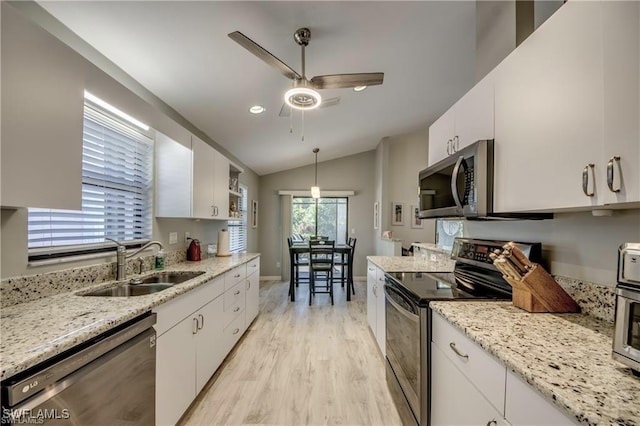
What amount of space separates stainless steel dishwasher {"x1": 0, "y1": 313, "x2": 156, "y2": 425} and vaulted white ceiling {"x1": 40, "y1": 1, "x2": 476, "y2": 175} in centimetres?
163

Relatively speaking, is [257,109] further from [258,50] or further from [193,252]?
[193,252]

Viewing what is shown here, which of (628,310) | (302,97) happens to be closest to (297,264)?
(302,97)

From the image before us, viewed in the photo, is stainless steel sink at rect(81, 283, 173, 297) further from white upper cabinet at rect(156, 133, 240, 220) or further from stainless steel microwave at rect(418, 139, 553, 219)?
stainless steel microwave at rect(418, 139, 553, 219)

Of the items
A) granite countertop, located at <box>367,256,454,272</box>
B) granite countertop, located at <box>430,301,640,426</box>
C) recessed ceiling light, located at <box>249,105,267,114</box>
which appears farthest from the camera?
recessed ceiling light, located at <box>249,105,267,114</box>

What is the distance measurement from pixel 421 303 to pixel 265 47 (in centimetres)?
210

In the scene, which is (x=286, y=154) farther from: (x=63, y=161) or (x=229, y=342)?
(x=63, y=161)

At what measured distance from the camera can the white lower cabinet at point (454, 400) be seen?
3.07ft

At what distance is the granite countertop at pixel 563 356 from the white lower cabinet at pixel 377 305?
1.25 meters

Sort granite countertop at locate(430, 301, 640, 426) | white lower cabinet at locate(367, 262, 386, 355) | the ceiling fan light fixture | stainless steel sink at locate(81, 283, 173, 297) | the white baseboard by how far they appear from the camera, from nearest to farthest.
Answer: granite countertop at locate(430, 301, 640, 426), stainless steel sink at locate(81, 283, 173, 297), the ceiling fan light fixture, white lower cabinet at locate(367, 262, 386, 355), the white baseboard

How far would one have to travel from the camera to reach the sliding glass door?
636cm

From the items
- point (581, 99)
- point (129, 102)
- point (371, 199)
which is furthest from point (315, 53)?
point (371, 199)

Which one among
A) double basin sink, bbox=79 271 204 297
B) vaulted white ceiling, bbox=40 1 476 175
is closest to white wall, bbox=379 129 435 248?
vaulted white ceiling, bbox=40 1 476 175

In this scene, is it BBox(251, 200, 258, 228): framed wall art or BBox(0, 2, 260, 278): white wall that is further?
BBox(251, 200, 258, 228): framed wall art

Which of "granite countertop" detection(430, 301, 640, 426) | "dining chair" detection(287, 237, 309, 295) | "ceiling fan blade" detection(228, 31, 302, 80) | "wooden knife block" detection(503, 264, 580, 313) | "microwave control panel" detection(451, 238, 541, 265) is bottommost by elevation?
"dining chair" detection(287, 237, 309, 295)
